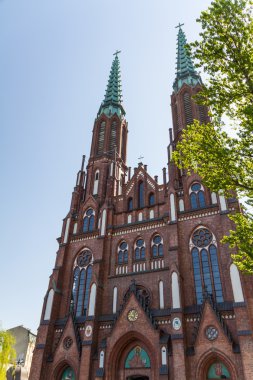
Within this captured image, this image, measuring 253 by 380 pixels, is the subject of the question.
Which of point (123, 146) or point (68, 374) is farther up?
point (123, 146)

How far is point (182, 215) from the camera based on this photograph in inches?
955

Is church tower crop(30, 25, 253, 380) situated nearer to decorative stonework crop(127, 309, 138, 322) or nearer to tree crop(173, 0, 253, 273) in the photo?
decorative stonework crop(127, 309, 138, 322)

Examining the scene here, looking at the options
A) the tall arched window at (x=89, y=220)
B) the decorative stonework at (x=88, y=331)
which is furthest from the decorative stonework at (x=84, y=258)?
the decorative stonework at (x=88, y=331)

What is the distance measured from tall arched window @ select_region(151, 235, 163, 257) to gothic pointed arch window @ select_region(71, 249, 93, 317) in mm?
5769

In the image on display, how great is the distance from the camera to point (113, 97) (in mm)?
42469

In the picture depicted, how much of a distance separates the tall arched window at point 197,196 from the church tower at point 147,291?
3.3 inches

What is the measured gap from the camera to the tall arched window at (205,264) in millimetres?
20688

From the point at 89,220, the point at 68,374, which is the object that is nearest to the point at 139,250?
the point at 89,220

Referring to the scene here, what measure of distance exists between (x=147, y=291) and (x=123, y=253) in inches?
164

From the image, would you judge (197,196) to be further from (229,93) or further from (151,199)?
(229,93)

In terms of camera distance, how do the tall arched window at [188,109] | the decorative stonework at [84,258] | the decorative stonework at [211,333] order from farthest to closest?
the tall arched window at [188,109] < the decorative stonework at [84,258] < the decorative stonework at [211,333]

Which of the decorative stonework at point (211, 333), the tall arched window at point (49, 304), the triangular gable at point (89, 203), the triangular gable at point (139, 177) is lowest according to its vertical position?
the decorative stonework at point (211, 333)

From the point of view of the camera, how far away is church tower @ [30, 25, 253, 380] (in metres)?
18.2

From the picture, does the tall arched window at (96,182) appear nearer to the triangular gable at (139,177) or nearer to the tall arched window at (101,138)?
the tall arched window at (101,138)
